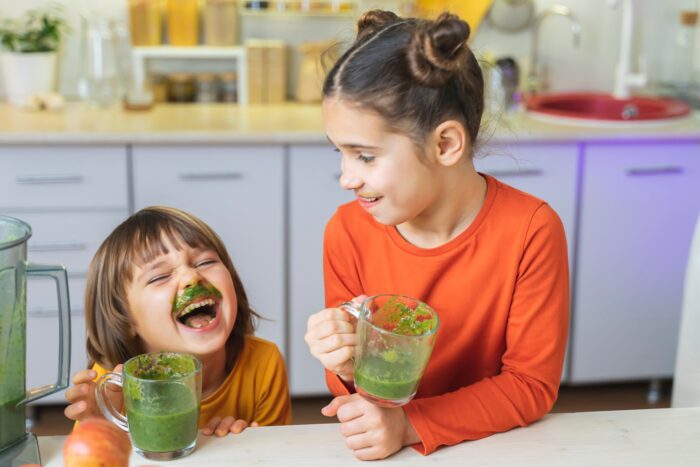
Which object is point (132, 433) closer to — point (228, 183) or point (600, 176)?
A: point (228, 183)

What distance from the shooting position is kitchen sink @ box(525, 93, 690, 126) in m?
2.83

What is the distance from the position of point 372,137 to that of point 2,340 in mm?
491

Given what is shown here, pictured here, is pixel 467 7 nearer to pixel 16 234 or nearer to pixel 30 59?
pixel 30 59

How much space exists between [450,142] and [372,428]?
1.28 feet

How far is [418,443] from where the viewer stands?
1.09 meters

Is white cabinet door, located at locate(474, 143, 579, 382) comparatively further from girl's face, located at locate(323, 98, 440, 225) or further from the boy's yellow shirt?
girl's face, located at locate(323, 98, 440, 225)

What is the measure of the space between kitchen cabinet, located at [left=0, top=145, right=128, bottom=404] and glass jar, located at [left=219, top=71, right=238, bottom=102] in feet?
2.09

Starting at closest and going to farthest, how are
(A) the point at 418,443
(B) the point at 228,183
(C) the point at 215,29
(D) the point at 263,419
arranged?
(A) the point at 418,443, (D) the point at 263,419, (B) the point at 228,183, (C) the point at 215,29

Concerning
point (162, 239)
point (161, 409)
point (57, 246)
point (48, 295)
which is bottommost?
point (48, 295)

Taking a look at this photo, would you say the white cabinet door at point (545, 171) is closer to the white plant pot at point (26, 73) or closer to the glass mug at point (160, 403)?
the white plant pot at point (26, 73)

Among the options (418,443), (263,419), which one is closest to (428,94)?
(418,443)

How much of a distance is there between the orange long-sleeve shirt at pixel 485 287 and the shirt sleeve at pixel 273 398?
130 mm

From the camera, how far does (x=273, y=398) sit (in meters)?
1.39

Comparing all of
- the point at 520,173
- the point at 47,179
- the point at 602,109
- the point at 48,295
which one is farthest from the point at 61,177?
the point at 602,109
